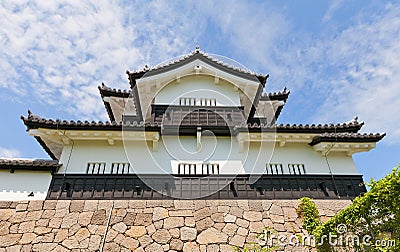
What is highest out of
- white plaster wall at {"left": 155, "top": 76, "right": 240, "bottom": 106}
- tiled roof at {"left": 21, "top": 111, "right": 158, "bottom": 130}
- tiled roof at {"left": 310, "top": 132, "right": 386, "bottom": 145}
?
white plaster wall at {"left": 155, "top": 76, "right": 240, "bottom": 106}

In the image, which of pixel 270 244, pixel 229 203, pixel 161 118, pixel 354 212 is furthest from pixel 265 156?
pixel 161 118

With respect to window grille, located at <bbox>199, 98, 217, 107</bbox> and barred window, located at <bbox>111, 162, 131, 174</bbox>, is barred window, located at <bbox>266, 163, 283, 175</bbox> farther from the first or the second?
barred window, located at <bbox>111, 162, 131, 174</bbox>

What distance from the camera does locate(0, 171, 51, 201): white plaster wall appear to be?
5.85 metres

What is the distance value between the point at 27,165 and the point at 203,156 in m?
4.44

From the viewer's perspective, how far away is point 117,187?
6.07 metres

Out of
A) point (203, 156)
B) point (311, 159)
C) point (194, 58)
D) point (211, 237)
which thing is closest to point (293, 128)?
point (311, 159)

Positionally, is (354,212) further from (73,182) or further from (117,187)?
(73,182)

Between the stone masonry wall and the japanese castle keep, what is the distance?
0.08ft

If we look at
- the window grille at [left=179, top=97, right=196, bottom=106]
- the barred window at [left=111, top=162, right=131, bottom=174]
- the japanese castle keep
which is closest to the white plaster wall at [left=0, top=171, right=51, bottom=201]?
the japanese castle keep

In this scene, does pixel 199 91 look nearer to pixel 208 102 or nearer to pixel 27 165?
pixel 208 102

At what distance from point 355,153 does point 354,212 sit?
→ 130 inches

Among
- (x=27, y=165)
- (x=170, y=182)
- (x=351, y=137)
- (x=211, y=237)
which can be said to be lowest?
(x=211, y=237)

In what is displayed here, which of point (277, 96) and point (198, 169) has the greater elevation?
point (277, 96)

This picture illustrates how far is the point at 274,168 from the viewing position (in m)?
6.55
